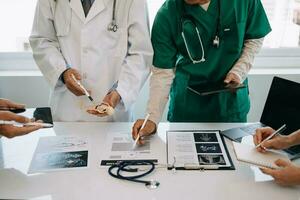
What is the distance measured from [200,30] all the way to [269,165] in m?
0.66

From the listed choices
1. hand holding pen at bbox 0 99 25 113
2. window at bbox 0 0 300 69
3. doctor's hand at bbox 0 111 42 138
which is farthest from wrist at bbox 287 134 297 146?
window at bbox 0 0 300 69

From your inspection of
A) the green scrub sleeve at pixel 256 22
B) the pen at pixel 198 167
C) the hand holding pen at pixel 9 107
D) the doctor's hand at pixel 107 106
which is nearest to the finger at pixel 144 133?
the doctor's hand at pixel 107 106

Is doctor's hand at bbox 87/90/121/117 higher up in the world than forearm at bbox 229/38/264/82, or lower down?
lower down

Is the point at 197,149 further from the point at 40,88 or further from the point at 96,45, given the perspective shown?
the point at 40,88

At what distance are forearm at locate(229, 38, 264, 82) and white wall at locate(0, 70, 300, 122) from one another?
75cm

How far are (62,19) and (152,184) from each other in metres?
0.85

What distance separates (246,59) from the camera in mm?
1490

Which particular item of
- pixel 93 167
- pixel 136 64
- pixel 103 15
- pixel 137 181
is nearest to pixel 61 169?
pixel 93 167

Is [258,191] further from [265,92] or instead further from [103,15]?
[265,92]

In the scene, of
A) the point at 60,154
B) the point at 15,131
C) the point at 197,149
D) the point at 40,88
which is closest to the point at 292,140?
the point at 197,149

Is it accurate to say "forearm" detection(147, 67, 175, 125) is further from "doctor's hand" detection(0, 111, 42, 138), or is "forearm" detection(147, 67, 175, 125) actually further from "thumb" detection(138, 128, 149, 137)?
"doctor's hand" detection(0, 111, 42, 138)

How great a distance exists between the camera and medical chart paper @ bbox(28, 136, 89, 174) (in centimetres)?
116

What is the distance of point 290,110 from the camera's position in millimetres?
1296

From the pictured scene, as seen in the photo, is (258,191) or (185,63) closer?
(258,191)
